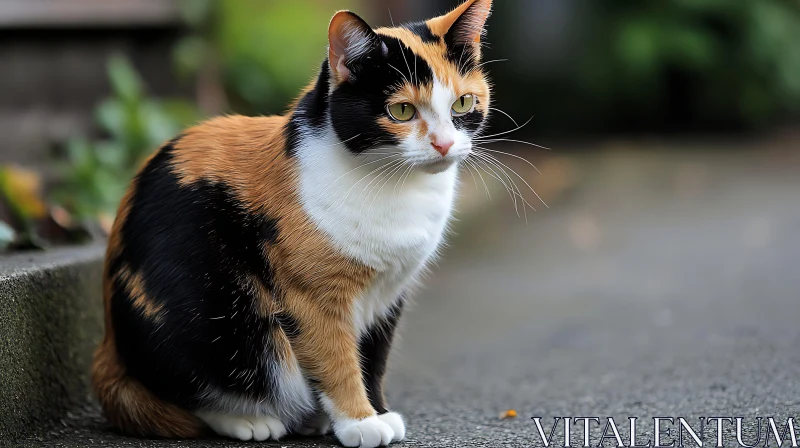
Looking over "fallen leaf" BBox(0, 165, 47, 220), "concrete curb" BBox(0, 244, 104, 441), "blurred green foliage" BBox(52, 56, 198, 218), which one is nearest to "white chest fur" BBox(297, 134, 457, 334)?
"concrete curb" BBox(0, 244, 104, 441)

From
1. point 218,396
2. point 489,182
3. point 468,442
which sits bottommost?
point 489,182

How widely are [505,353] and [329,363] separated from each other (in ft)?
5.20

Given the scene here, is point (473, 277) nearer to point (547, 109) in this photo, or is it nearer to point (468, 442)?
point (468, 442)

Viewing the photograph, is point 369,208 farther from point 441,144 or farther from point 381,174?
point 441,144

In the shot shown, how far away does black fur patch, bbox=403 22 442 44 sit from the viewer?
2.22 metres

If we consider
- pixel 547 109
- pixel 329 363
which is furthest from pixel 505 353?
pixel 547 109

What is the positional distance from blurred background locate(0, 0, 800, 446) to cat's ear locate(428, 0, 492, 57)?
A: 39 cm

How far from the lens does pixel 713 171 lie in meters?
6.40

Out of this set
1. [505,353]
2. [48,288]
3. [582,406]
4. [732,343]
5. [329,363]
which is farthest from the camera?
[505,353]

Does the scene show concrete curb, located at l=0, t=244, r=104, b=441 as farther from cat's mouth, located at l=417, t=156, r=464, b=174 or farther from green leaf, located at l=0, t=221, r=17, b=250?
cat's mouth, located at l=417, t=156, r=464, b=174

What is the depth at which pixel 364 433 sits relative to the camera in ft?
7.02

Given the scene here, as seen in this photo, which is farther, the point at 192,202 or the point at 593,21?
the point at 593,21

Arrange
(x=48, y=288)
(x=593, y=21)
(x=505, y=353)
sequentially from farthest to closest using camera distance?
(x=593, y=21) → (x=505, y=353) → (x=48, y=288)

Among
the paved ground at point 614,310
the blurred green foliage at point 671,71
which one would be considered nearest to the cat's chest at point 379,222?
the paved ground at point 614,310
